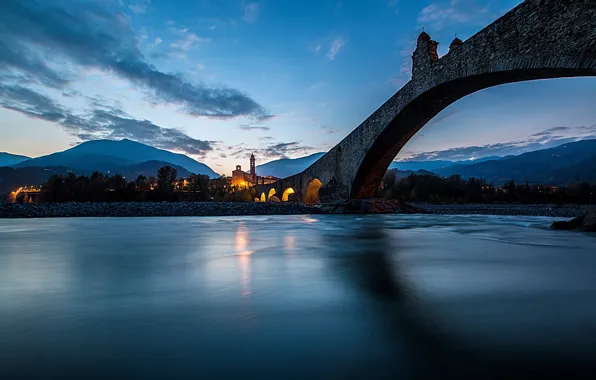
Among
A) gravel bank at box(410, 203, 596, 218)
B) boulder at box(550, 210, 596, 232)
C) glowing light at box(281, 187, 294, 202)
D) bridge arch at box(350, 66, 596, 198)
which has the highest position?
bridge arch at box(350, 66, 596, 198)

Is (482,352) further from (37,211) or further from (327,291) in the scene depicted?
(37,211)

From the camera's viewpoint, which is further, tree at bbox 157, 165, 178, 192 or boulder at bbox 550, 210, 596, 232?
tree at bbox 157, 165, 178, 192

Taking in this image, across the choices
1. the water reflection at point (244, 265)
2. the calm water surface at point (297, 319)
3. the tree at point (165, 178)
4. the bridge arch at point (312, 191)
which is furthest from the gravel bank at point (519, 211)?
the tree at point (165, 178)

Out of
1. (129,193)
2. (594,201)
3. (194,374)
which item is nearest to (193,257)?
(194,374)

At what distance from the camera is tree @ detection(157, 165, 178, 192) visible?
92.2 ft

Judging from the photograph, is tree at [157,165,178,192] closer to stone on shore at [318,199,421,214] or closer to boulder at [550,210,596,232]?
stone on shore at [318,199,421,214]

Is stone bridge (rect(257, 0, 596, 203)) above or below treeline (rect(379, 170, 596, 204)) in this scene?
above

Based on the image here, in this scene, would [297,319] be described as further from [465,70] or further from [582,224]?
[465,70]

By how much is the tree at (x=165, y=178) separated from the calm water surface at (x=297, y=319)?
2549 cm

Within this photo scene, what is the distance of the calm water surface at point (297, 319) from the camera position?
4.36 feet

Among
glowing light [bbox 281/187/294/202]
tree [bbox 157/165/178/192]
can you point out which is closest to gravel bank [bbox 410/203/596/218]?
glowing light [bbox 281/187/294/202]

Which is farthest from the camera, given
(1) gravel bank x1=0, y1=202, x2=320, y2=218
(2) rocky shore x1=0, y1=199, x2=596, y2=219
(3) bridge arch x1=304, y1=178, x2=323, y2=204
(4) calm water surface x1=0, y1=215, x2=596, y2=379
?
(3) bridge arch x1=304, y1=178, x2=323, y2=204

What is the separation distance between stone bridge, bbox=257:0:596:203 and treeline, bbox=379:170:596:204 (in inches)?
585

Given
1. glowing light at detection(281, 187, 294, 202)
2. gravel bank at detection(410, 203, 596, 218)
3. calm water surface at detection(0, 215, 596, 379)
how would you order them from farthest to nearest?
glowing light at detection(281, 187, 294, 202)
gravel bank at detection(410, 203, 596, 218)
calm water surface at detection(0, 215, 596, 379)
